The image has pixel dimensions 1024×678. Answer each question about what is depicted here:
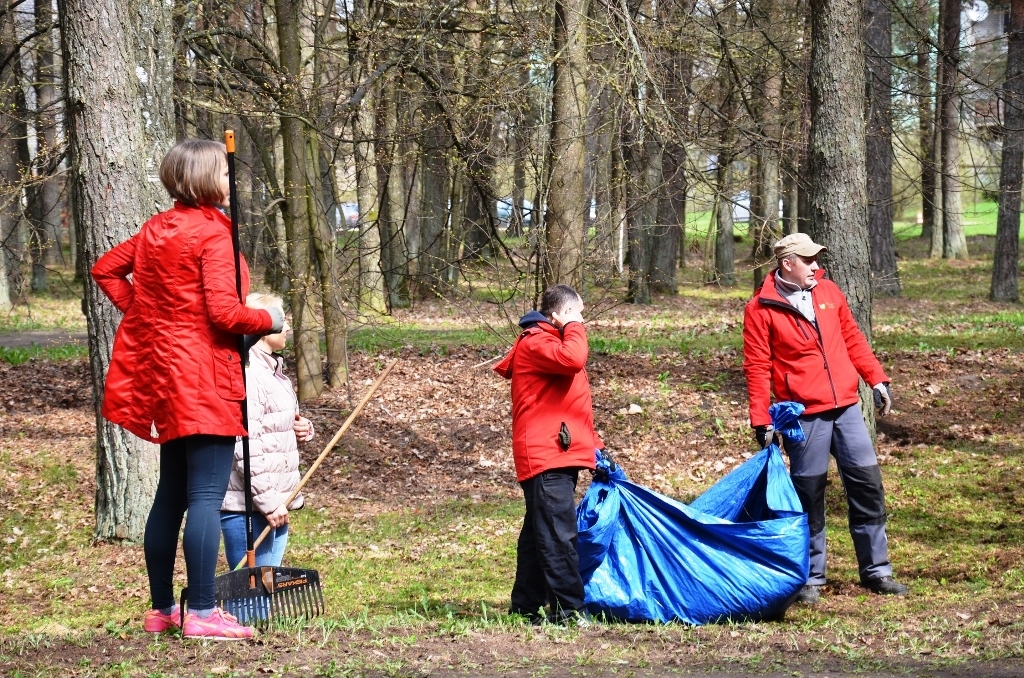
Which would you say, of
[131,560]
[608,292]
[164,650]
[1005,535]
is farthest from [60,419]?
[1005,535]

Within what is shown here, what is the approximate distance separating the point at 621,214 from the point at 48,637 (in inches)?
285

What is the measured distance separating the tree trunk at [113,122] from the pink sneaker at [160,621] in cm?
276

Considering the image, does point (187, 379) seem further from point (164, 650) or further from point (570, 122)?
point (570, 122)

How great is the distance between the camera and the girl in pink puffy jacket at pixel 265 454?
473 centimetres

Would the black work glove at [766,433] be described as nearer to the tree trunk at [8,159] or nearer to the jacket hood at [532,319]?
the jacket hood at [532,319]

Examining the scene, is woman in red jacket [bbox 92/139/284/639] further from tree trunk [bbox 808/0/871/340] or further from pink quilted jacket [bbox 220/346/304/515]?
tree trunk [bbox 808/0/871/340]

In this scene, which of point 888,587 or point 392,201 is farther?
point 392,201

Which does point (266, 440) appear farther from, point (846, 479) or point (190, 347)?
point (846, 479)

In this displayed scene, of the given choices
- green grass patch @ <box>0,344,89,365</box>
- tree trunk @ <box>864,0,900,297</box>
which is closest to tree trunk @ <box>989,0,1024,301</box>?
tree trunk @ <box>864,0,900,297</box>

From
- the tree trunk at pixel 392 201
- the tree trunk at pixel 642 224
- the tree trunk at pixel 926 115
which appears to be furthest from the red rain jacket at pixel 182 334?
the tree trunk at pixel 642 224

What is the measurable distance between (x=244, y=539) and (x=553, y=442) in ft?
4.94

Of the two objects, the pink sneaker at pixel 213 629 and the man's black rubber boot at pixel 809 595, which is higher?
the pink sneaker at pixel 213 629

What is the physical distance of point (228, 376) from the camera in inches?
155

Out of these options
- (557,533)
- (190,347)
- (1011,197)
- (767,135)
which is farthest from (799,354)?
(1011,197)
